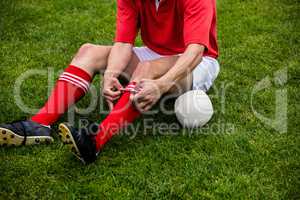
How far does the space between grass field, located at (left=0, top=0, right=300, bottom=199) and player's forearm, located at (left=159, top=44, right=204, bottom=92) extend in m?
0.42

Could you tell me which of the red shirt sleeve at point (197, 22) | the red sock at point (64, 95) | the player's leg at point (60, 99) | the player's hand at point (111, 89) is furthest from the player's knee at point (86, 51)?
the red shirt sleeve at point (197, 22)

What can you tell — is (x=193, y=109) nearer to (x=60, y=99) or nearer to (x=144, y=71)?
(x=144, y=71)

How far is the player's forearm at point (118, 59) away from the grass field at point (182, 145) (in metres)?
0.42

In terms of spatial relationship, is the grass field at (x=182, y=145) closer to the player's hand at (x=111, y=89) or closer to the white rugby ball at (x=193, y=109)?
the white rugby ball at (x=193, y=109)

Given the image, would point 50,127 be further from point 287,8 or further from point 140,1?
point 287,8

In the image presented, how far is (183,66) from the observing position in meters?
3.17

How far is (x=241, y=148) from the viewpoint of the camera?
326 cm

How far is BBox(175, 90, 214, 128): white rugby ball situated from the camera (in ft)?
11.0

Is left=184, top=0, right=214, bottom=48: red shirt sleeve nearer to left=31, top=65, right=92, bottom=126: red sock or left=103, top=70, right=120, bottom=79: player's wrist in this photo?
left=103, top=70, right=120, bottom=79: player's wrist

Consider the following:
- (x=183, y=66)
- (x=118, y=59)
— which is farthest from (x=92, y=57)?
(x=183, y=66)

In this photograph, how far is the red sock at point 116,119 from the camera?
3.09 metres

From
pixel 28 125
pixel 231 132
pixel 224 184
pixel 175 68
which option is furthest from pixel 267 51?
pixel 28 125

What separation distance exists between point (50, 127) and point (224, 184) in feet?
3.86

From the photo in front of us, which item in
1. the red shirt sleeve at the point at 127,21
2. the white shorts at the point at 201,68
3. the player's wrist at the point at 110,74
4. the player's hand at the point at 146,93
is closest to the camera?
the player's hand at the point at 146,93
